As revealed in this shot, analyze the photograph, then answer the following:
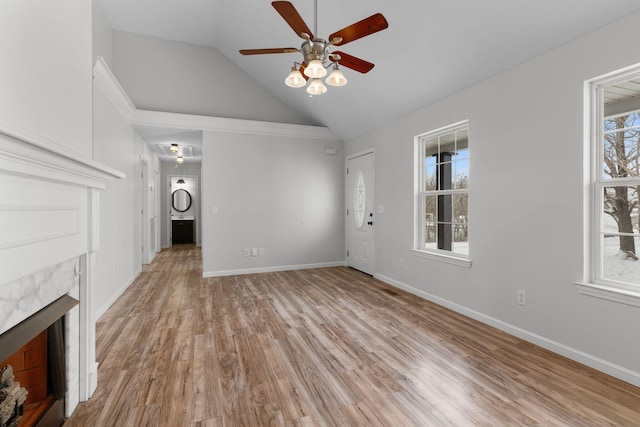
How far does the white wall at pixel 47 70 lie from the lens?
1.13 meters

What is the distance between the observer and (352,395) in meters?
1.96

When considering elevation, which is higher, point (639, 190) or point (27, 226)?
point (639, 190)

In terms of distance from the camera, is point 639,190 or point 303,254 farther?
point 303,254

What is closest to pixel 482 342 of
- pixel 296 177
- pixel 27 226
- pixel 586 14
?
pixel 586 14

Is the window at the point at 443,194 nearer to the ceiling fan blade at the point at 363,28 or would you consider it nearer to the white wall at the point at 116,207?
the ceiling fan blade at the point at 363,28

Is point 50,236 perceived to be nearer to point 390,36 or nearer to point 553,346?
point 390,36

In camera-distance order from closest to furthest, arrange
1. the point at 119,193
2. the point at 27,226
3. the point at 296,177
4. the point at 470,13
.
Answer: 1. the point at 27,226
2. the point at 470,13
3. the point at 119,193
4. the point at 296,177

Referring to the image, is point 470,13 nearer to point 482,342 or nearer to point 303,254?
point 482,342

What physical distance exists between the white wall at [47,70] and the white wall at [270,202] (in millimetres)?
3300

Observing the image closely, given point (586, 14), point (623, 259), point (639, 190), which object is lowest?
point (623, 259)

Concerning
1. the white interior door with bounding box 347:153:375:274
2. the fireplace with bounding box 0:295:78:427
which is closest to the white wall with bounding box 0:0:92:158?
the fireplace with bounding box 0:295:78:427

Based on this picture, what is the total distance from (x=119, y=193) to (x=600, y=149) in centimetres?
522

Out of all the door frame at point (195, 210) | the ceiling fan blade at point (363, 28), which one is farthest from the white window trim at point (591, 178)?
the door frame at point (195, 210)

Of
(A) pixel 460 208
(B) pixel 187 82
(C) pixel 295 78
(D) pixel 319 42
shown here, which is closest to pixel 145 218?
(B) pixel 187 82
